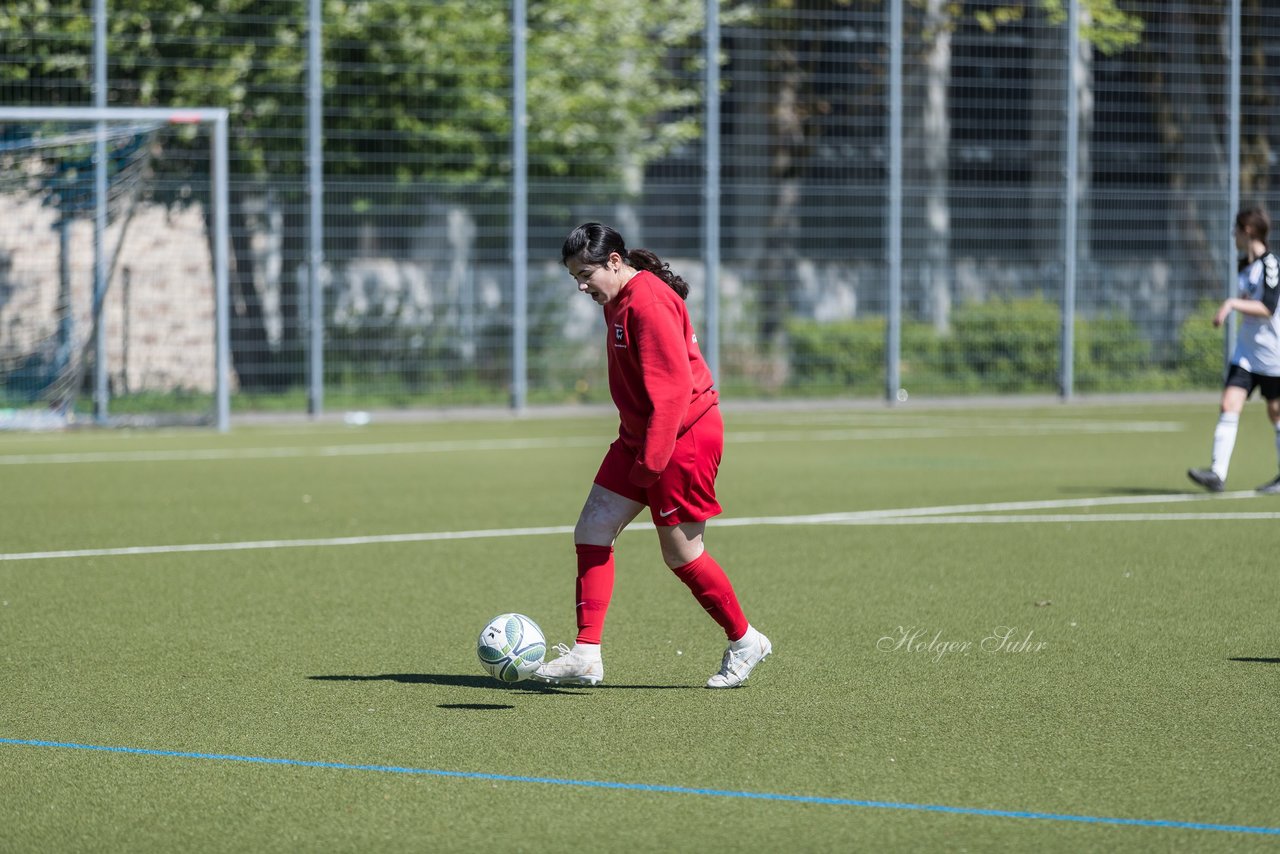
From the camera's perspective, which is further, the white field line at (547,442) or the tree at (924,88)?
the tree at (924,88)

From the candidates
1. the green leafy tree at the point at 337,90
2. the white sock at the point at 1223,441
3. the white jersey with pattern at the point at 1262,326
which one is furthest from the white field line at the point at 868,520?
the green leafy tree at the point at 337,90

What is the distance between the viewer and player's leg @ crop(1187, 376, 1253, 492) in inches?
531

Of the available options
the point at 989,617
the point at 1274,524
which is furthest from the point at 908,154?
the point at 989,617

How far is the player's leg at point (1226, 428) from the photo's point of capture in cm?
1349

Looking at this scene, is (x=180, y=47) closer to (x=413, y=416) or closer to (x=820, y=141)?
(x=413, y=416)

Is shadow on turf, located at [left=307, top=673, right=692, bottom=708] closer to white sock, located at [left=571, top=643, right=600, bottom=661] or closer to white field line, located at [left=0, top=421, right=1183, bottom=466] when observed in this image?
white sock, located at [left=571, top=643, right=600, bottom=661]

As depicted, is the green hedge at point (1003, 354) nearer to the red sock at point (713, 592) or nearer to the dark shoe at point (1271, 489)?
the dark shoe at point (1271, 489)

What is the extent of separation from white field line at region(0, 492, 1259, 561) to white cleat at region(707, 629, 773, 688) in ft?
15.5

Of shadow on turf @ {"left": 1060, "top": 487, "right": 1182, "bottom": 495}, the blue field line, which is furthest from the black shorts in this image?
the blue field line

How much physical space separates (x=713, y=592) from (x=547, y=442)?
483 inches

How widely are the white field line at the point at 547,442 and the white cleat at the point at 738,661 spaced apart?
10777mm

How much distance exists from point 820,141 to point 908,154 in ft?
4.97

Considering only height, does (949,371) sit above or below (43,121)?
below

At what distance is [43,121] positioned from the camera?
64.6 feet
